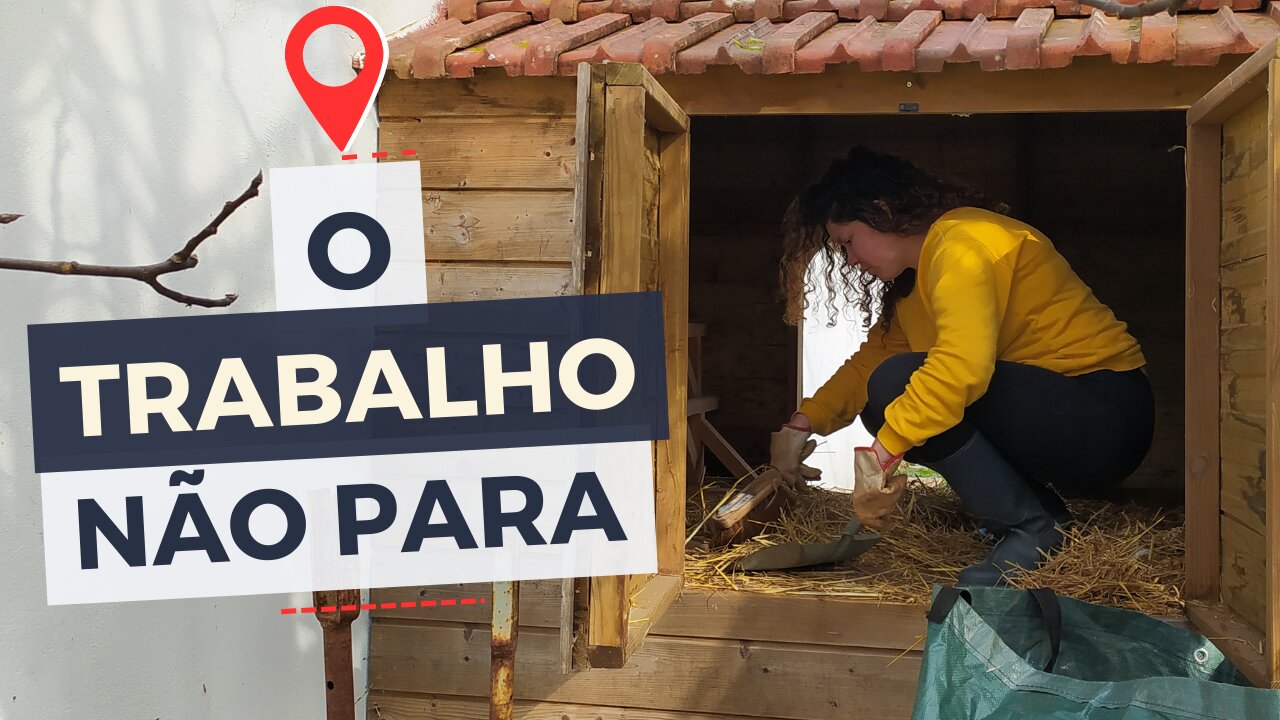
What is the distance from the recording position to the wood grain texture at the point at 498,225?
3.26m

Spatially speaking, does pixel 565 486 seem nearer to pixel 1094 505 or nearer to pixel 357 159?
pixel 357 159

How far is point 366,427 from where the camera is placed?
11.1ft

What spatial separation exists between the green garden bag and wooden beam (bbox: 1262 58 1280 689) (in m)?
0.20

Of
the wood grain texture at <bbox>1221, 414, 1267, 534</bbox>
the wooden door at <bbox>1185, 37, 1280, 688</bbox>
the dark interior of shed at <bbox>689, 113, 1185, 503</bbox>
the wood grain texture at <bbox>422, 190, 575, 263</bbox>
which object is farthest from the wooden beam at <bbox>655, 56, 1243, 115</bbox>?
the dark interior of shed at <bbox>689, 113, 1185, 503</bbox>

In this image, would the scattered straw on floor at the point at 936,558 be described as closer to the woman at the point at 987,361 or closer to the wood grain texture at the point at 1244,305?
the woman at the point at 987,361

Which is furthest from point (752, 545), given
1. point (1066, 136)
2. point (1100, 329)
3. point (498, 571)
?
point (1066, 136)

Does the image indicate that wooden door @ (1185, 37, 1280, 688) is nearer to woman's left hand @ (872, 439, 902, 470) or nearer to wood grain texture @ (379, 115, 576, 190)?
woman's left hand @ (872, 439, 902, 470)

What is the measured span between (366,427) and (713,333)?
2.55 metres

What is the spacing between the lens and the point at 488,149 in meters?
3.30

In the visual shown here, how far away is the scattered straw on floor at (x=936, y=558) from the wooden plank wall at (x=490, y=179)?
1.04 meters

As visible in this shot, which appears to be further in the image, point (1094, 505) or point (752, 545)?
point (1094, 505)

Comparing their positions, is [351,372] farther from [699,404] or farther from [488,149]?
[699,404]

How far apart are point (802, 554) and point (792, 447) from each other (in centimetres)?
39

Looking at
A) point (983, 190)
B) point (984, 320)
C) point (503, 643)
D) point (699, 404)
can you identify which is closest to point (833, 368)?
point (983, 190)
